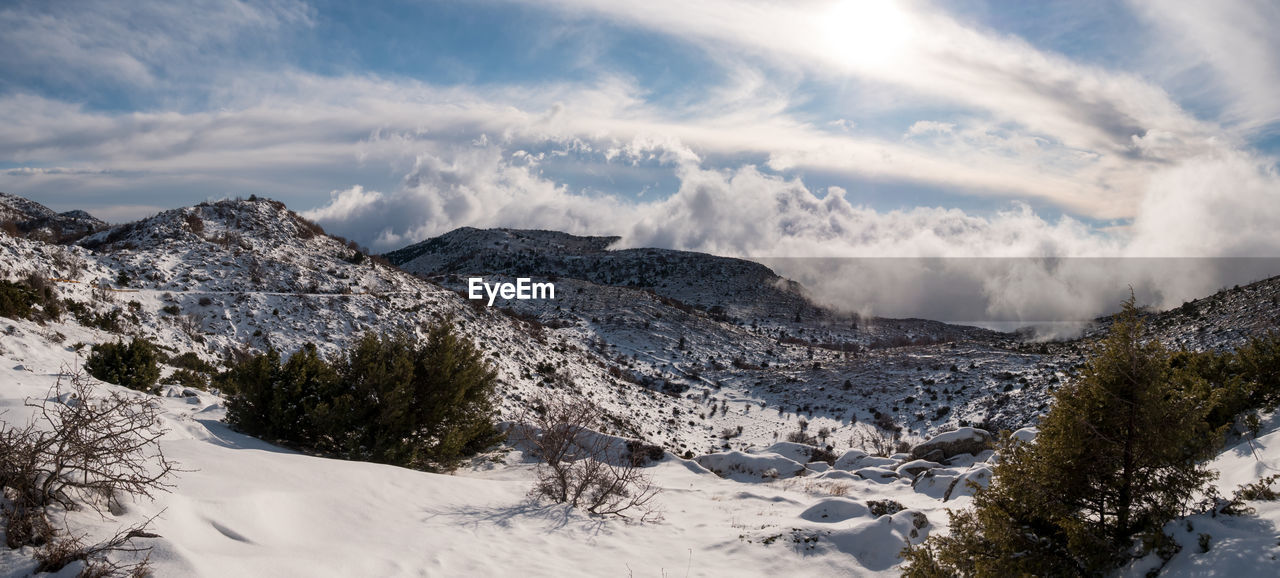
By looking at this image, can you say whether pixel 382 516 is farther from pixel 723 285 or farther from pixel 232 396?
pixel 723 285

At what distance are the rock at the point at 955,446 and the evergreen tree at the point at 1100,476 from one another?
11.4 metres

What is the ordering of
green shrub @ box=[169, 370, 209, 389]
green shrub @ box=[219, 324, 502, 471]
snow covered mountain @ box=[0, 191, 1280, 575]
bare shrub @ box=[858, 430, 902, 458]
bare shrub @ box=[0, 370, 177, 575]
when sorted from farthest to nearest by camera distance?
bare shrub @ box=[858, 430, 902, 458]
green shrub @ box=[169, 370, 209, 389]
green shrub @ box=[219, 324, 502, 471]
snow covered mountain @ box=[0, 191, 1280, 575]
bare shrub @ box=[0, 370, 177, 575]

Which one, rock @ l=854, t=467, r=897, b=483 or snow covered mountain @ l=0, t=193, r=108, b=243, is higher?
snow covered mountain @ l=0, t=193, r=108, b=243

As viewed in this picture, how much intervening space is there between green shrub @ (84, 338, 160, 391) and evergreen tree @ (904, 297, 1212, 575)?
51.0 ft

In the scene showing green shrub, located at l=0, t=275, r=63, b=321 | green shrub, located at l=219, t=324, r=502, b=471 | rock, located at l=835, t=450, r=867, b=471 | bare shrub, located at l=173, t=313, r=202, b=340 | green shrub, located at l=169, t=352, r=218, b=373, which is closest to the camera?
green shrub, located at l=219, t=324, r=502, b=471

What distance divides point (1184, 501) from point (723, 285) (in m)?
80.9

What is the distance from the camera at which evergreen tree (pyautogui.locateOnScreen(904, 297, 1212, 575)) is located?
5.45 metres

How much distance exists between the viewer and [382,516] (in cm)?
830

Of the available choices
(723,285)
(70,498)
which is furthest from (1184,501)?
(723,285)

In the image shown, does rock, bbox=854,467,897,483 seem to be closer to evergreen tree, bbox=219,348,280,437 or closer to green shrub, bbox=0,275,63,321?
evergreen tree, bbox=219,348,280,437

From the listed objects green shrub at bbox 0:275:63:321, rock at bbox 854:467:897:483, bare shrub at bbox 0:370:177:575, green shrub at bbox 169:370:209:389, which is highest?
green shrub at bbox 0:275:63:321

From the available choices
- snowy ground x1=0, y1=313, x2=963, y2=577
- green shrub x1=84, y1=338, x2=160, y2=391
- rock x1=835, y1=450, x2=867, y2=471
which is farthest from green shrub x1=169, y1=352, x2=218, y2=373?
rock x1=835, y1=450, x2=867, y2=471

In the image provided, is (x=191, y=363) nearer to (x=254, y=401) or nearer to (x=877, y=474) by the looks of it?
(x=254, y=401)

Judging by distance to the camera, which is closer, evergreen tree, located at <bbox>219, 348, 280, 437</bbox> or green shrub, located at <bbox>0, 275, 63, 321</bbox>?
evergreen tree, located at <bbox>219, 348, 280, 437</bbox>
